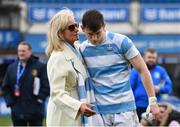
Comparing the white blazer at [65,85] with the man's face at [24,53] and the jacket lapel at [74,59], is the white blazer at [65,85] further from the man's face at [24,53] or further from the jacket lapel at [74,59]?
the man's face at [24,53]

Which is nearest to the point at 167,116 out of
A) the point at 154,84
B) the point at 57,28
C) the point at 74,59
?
the point at 154,84

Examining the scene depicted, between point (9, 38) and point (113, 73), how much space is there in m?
23.9

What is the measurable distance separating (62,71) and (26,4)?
24191 mm

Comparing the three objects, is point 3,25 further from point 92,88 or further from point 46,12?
point 92,88

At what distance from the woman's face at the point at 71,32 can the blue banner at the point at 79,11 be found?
2309cm

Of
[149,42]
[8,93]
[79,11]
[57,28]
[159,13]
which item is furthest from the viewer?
[159,13]

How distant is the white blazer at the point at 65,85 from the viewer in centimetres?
681

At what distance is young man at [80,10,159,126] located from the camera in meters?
6.93

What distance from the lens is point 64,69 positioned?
6.84 metres

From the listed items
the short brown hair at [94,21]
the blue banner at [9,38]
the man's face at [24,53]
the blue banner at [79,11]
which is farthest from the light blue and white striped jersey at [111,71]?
the blue banner at [9,38]

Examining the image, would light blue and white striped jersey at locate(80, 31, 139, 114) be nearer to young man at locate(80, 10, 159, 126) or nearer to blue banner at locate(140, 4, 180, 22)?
young man at locate(80, 10, 159, 126)

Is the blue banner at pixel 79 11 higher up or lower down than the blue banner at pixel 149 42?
higher up

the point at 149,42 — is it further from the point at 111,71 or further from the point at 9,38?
the point at 111,71

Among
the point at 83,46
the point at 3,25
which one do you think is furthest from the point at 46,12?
the point at 83,46
